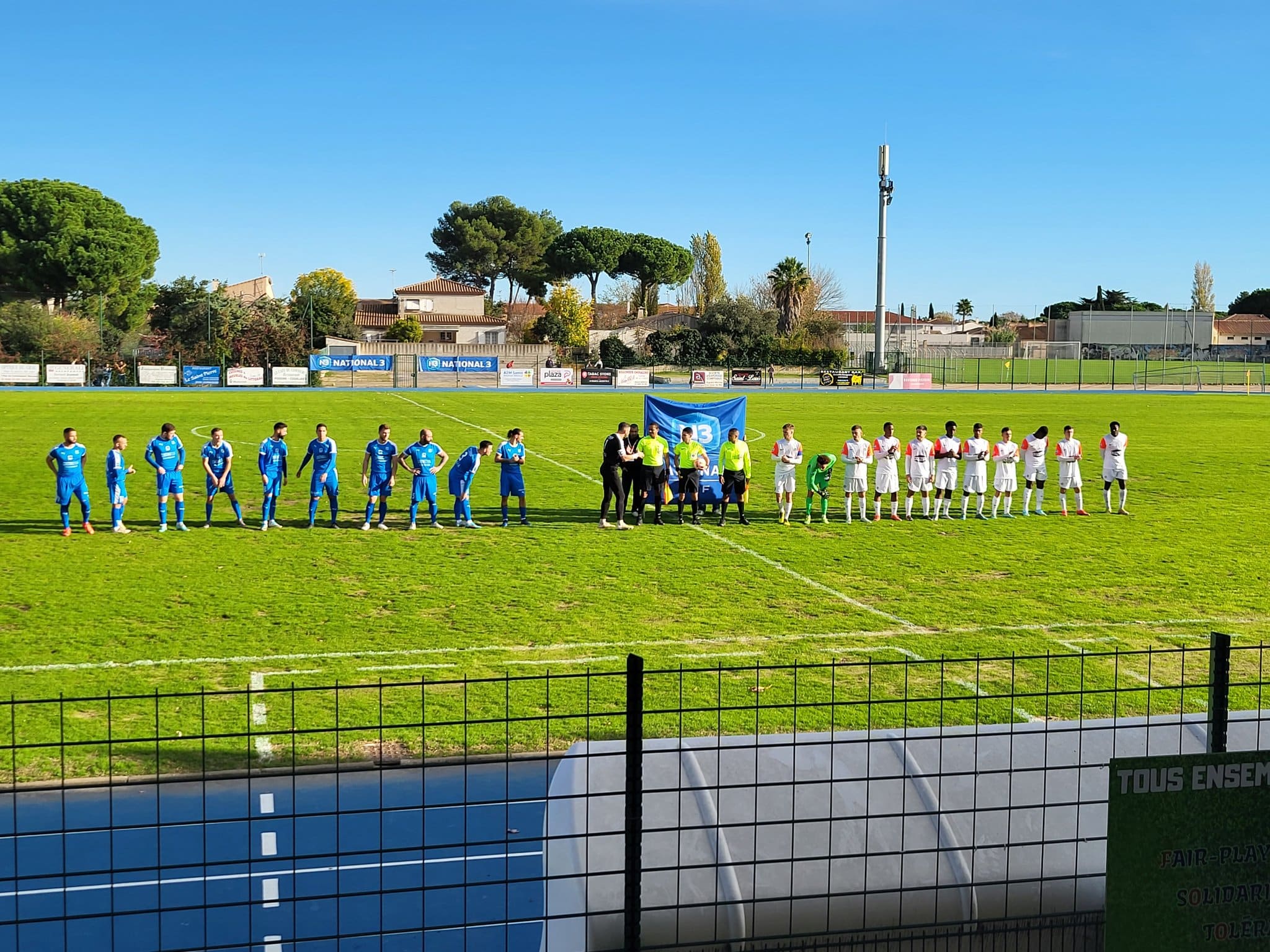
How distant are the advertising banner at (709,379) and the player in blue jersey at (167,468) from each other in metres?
52.8

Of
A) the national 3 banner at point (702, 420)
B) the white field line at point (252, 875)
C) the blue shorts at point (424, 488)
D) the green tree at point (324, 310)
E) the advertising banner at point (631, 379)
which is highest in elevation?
the green tree at point (324, 310)

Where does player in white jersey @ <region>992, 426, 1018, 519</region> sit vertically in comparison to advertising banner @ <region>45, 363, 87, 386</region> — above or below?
below

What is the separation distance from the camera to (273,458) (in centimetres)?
1973

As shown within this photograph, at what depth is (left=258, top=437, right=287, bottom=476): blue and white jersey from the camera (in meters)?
19.7

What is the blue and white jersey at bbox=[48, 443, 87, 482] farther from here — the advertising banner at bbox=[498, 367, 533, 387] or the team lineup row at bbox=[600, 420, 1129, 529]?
the advertising banner at bbox=[498, 367, 533, 387]

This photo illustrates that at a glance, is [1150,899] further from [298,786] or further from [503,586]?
[503,586]

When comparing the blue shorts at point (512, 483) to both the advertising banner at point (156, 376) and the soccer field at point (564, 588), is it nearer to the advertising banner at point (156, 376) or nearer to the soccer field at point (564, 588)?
the soccer field at point (564, 588)

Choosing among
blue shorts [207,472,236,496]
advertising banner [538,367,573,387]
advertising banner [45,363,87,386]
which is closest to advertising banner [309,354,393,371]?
advertising banner [538,367,573,387]

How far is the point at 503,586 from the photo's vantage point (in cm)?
1570

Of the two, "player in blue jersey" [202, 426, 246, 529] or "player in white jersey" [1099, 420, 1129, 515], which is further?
"player in white jersey" [1099, 420, 1129, 515]

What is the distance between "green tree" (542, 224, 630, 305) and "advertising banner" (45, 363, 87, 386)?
57045 mm

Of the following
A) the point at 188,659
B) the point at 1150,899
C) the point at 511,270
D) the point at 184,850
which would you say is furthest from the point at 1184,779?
the point at 511,270

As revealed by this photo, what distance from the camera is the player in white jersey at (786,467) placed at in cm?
2092

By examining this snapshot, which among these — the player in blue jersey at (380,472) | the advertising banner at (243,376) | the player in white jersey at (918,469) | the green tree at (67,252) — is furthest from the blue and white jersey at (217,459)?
the green tree at (67,252)
